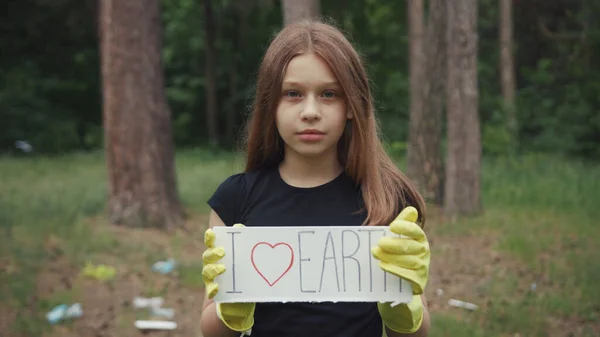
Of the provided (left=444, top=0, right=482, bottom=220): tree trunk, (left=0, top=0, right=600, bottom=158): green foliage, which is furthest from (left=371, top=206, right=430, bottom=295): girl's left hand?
(left=0, top=0, right=600, bottom=158): green foliage

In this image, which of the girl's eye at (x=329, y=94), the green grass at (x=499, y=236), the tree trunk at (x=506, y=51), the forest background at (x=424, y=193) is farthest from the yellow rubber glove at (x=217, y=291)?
the tree trunk at (x=506, y=51)

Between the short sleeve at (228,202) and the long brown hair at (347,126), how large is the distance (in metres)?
0.12

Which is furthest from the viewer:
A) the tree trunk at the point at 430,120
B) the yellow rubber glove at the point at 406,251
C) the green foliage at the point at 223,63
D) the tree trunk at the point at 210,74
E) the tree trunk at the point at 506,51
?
the tree trunk at the point at 210,74

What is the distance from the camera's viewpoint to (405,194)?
6.27 feet

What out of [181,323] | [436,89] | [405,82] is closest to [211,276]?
[181,323]

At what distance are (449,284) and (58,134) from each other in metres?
16.7

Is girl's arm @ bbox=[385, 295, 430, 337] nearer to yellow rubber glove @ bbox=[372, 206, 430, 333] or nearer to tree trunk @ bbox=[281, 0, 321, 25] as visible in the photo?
yellow rubber glove @ bbox=[372, 206, 430, 333]

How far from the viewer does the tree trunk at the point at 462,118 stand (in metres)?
7.03

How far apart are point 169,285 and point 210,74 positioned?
16.9 m

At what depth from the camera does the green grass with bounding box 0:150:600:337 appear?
4.52 meters

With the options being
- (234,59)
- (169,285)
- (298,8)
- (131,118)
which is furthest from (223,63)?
(169,285)

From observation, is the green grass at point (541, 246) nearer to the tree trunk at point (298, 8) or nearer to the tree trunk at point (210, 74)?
the tree trunk at point (298, 8)

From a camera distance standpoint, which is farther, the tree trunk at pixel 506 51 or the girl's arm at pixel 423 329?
the tree trunk at pixel 506 51

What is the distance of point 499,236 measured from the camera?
641 cm
